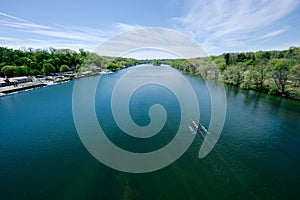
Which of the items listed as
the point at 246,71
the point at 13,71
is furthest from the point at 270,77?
the point at 13,71

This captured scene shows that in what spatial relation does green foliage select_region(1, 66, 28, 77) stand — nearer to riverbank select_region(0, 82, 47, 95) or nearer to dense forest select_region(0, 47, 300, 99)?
dense forest select_region(0, 47, 300, 99)

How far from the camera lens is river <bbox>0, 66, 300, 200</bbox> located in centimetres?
762

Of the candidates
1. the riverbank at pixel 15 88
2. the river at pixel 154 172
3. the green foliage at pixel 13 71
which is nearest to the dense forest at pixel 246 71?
the green foliage at pixel 13 71

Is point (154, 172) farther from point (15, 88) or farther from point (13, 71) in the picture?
point (13, 71)

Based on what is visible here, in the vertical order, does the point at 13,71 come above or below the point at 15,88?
above

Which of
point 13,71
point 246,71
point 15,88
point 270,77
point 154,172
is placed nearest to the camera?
point 154,172

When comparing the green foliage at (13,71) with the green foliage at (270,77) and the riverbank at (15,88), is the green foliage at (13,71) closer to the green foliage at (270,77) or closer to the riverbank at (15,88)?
the riverbank at (15,88)

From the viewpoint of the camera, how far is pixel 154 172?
8.89m

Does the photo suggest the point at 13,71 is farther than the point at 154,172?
Yes

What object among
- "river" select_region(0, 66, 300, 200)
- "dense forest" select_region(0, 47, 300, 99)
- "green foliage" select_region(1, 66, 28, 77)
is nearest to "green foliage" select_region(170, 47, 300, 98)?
"dense forest" select_region(0, 47, 300, 99)

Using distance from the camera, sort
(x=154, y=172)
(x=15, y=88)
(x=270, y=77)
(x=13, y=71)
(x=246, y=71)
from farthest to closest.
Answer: (x=13, y=71) → (x=246, y=71) → (x=15, y=88) → (x=270, y=77) → (x=154, y=172)

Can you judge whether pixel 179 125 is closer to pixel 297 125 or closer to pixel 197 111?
pixel 197 111

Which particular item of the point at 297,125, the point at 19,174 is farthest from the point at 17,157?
the point at 297,125

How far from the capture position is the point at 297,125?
1518 centimetres
